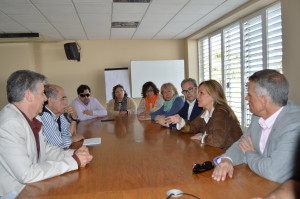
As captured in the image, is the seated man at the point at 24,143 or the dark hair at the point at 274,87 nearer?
the seated man at the point at 24,143

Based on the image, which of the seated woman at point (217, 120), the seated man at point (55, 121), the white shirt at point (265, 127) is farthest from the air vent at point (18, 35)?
the white shirt at point (265, 127)

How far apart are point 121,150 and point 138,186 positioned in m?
0.81

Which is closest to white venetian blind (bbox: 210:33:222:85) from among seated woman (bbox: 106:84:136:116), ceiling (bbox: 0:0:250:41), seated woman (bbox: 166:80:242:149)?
ceiling (bbox: 0:0:250:41)

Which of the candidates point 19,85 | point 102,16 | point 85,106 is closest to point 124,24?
point 102,16

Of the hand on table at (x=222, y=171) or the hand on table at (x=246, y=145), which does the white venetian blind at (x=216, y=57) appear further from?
the hand on table at (x=222, y=171)

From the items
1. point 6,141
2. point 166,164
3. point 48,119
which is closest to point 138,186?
point 166,164

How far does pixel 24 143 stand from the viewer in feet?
5.09

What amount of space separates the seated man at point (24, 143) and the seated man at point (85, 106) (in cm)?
270

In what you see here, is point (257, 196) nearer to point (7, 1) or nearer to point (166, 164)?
point (166, 164)

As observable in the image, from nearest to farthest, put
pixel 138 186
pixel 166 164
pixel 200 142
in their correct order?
pixel 138 186
pixel 166 164
pixel 200 142

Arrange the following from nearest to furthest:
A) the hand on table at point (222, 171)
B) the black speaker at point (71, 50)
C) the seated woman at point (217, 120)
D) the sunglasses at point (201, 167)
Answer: the hand on table at point (222, 171) → the sunglasses at point (201, 167) → the seated woman at point (217, 120) → the black speaker at point (71, 50)

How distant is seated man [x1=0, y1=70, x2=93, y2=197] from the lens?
57.5 inches

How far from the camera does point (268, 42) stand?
4.23 m

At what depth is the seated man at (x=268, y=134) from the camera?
4.62 ft
